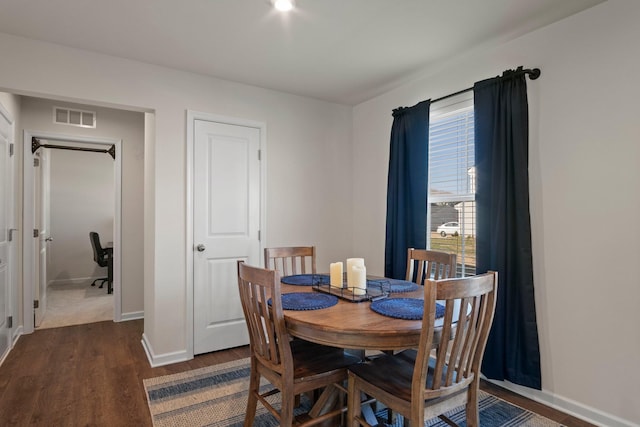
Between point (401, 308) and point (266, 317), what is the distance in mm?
649

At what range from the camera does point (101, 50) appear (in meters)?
2.62

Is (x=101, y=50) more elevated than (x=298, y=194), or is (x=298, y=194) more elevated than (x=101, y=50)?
(x=101, y=50)

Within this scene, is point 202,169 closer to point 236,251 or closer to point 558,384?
point 236,251

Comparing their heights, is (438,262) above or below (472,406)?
above

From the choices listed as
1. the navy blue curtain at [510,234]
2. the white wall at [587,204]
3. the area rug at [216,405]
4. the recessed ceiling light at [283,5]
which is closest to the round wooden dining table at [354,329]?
the area rug at [216,405]

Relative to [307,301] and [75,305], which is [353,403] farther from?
[75,305]

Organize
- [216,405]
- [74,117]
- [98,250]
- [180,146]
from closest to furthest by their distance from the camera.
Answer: [216,405]
[180,146]
[74,117]
[98,250]

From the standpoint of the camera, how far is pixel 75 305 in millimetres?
4781

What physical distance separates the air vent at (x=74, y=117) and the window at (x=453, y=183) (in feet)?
11.8

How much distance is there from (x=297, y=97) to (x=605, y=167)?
8.73 feet

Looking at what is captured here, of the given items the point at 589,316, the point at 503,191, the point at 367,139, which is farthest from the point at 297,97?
the point at 589,316

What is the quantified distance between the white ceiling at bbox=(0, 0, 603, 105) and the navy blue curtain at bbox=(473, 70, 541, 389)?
0.43 meters

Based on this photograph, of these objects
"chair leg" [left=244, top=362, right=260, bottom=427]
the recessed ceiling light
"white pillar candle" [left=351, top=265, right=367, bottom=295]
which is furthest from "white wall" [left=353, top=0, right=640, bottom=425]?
"chair leg" [left=244, top=362, right=260, bottom=427]

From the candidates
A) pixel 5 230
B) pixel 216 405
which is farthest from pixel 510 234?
pixel 5 230
